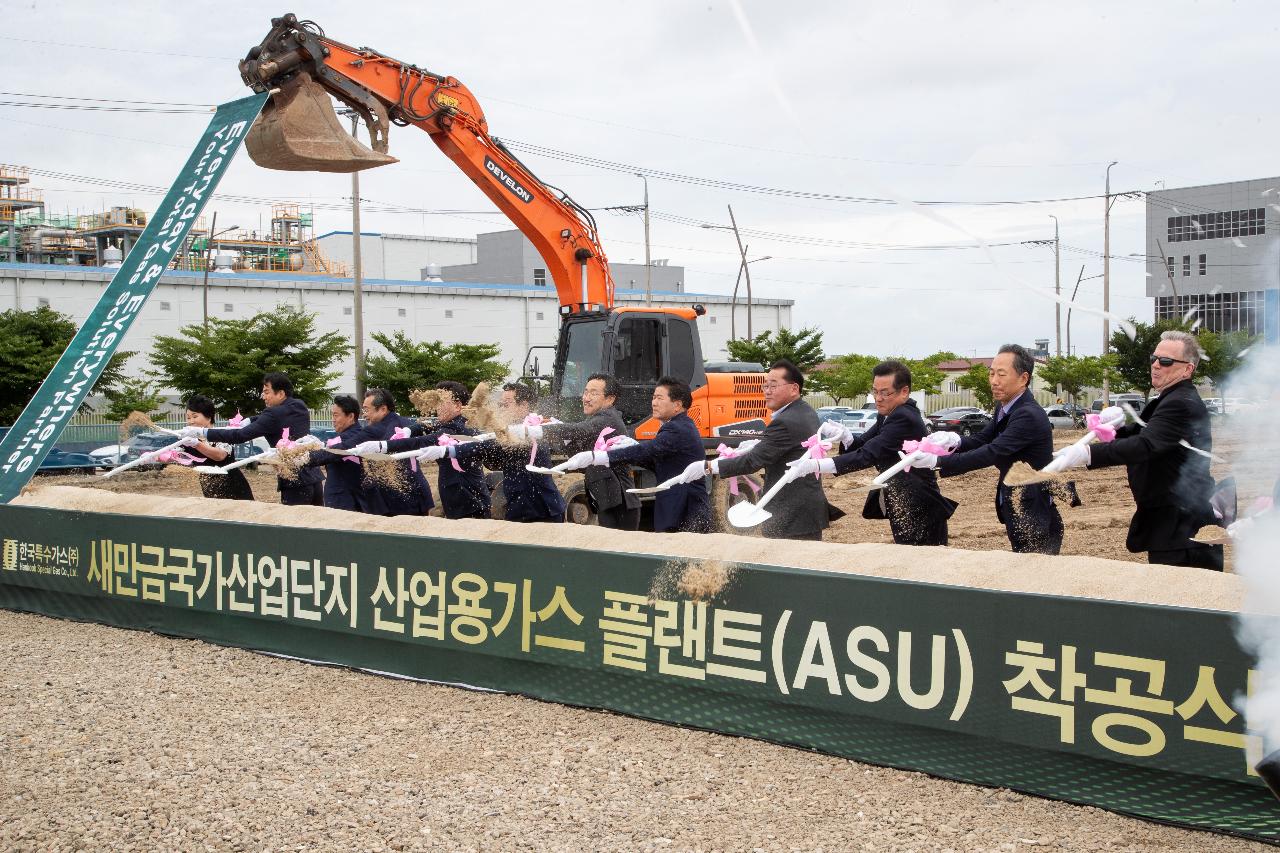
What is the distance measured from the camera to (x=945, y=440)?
6.14 m

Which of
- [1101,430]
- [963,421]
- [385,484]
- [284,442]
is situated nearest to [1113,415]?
[1101,430]

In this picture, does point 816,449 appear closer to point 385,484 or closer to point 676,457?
point 676,457

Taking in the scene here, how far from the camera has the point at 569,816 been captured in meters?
4.34

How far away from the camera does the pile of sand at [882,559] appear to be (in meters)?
4.22

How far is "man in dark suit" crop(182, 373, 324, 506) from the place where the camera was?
9.26 m

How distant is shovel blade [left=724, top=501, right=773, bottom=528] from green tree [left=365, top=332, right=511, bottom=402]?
2330cm

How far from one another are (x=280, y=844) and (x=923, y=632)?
2.64 m

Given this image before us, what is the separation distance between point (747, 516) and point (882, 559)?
4.51 ft

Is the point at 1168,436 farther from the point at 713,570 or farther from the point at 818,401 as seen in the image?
the point at 818,401

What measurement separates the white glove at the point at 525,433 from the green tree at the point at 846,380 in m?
37.0

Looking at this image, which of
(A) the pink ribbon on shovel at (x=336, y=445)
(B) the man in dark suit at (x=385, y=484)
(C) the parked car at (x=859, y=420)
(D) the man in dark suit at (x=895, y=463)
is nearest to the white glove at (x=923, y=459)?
(D) the man in dark suit at (x=895, y=463)

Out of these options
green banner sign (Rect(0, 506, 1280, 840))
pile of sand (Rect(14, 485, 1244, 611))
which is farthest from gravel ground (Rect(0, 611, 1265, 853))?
pile of sand (Rect(14, 485, 1244, 611))

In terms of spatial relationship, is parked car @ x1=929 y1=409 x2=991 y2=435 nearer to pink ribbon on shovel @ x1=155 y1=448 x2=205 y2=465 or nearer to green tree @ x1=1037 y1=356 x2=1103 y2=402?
green tree @ x1=1037 y1=356 x2=1103 y2=402

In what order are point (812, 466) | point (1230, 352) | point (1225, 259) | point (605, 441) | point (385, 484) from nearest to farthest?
point (1225, 259) < point (1230, 352) < point (812, 466) < point (605, 441) < point (385, 484)
